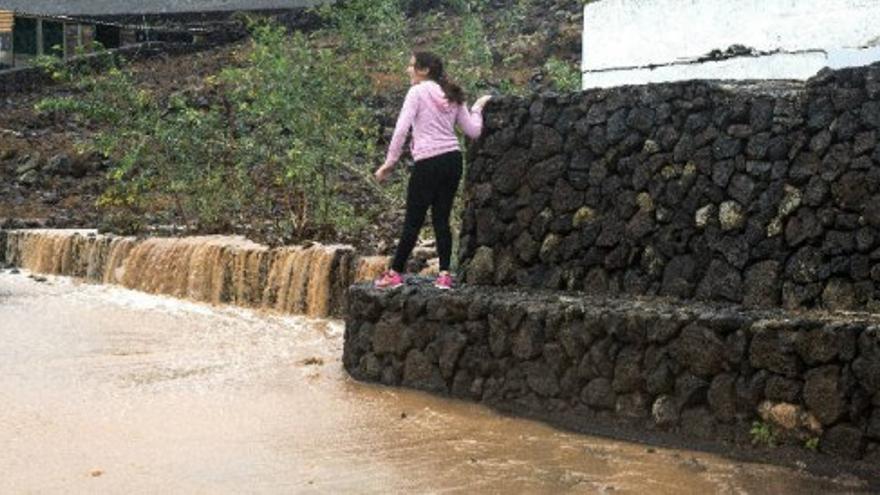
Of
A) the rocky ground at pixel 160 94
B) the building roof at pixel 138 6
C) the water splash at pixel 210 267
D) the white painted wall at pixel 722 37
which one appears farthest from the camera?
the building roof at pixel 138 6

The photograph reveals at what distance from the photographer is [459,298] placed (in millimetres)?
7879

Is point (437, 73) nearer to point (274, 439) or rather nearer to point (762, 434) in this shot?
point (274, 439)

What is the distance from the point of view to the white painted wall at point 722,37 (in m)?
9.57

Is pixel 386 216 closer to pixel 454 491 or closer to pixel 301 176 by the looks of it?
pixel 301 176

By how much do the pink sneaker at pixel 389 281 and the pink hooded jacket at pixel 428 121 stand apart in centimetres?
78

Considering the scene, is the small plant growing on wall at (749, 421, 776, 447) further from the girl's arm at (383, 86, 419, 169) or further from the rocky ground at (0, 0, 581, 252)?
the rocky ground at (0, 0, 581, 252)

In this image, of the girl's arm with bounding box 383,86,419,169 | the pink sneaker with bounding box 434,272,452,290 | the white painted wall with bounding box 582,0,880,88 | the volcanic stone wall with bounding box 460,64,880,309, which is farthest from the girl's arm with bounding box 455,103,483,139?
the white painted wall with bounding box 582,0,880,88

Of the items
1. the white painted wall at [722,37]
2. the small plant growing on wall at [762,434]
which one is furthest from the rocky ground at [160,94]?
the small plant growing on wall at [762,434]

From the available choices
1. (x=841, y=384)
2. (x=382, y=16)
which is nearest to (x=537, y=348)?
(x=841, y=384)

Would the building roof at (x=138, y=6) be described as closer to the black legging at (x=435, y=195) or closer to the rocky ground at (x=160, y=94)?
the rocky ground at (x=160, y=94)

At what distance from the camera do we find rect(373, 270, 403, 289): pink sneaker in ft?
28.3

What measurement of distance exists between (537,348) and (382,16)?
9.62 meters

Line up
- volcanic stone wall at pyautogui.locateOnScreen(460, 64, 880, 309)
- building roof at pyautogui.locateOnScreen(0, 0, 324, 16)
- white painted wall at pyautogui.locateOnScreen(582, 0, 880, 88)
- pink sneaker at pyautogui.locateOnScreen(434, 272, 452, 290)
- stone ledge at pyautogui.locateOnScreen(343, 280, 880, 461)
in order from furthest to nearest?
1. building roof at pyautogui.locateOnScreen(0, 0, 324, 16)
2. white painted wall at pyautogui.locateOnScreen(582, 0, 880, 88)
3. pink sneaker at pyautogui.locateOnScreen(434, 272, 452, 290)
4. volcanic stone wall at pyautogui.locateOnScreen(460, 64, 880, 309)
5. stone ledge at pyautogui.locateOnScreen(343, 280, 880, 461)

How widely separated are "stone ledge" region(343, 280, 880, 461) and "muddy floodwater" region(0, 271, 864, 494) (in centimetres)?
18
